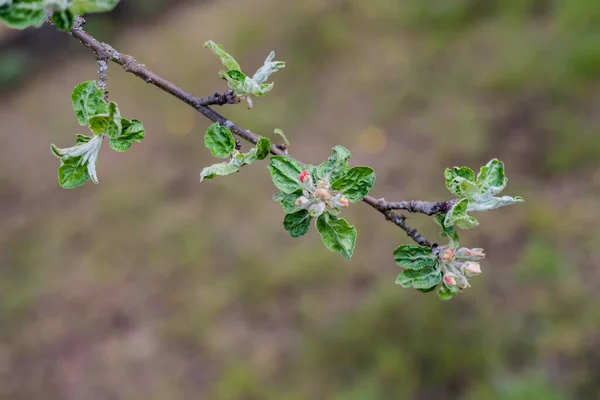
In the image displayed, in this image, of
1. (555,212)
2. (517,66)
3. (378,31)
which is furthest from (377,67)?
(555,212)

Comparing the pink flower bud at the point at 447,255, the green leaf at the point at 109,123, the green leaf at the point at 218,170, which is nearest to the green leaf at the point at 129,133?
the green leaf at the point at 109,123

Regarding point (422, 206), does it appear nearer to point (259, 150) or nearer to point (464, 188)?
point (464, 188)

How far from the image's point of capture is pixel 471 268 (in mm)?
752

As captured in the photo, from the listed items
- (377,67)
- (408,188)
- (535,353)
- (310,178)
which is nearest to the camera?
(310,178)

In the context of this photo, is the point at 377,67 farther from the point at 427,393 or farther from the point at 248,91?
the point at 248,91

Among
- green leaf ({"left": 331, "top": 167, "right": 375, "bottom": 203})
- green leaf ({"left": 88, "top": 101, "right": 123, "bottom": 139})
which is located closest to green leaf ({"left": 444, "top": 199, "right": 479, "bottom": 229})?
green leaf ({"left": 331, "top": 167, "right": 375, "bottom": 203})

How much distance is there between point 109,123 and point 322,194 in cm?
31

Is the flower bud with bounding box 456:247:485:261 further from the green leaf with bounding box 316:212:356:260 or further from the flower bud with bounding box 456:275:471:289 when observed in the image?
the green leaf with bounding box 316:212:356:260

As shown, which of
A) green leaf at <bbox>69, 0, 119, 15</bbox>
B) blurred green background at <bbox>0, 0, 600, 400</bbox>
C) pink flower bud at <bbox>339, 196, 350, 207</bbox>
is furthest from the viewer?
blurred green background at <bbox>0, 0, 600, 400</bbox>

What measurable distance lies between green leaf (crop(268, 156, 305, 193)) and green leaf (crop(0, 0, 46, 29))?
1.06ft

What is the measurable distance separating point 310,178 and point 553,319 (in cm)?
194

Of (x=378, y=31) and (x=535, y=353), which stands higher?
(x=378, y=31)

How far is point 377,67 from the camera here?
3.60 metres

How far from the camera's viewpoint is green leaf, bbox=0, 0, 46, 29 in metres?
0.57
